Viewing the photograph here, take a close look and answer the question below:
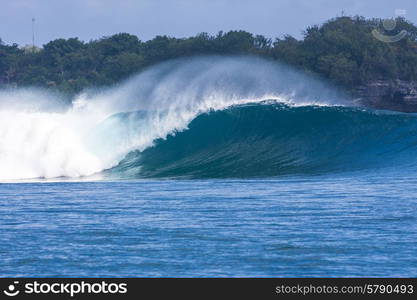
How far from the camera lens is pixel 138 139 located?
31.2 meters

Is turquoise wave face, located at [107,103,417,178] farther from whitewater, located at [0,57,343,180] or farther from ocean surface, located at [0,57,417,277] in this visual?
whitewater, located at [0,57,343,180]

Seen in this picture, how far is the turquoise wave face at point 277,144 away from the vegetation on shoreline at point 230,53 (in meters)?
52.2

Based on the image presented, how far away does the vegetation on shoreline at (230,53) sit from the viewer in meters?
86.9

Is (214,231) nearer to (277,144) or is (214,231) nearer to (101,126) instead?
(277,144)

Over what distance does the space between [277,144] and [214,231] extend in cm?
1559

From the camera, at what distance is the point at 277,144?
29453 mm

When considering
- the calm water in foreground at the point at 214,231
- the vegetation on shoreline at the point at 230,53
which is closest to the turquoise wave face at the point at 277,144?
the calm water in foreground at the point at 214,231

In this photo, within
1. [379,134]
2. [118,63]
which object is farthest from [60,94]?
[379,134]

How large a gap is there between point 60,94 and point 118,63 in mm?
8850

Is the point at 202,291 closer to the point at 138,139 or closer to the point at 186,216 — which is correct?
the point at 186,216

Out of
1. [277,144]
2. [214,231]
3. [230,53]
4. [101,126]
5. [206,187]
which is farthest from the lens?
[230,53]

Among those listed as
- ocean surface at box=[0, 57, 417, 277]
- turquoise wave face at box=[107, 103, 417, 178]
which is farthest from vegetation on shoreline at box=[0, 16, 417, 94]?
turquoise wave face at box=[107, 103, 417, 178]

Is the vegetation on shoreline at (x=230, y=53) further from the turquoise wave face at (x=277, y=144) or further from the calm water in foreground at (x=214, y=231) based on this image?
the calm water in foreground at (x=214, y=231)

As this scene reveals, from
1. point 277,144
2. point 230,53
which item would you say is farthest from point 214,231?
point 230,53
